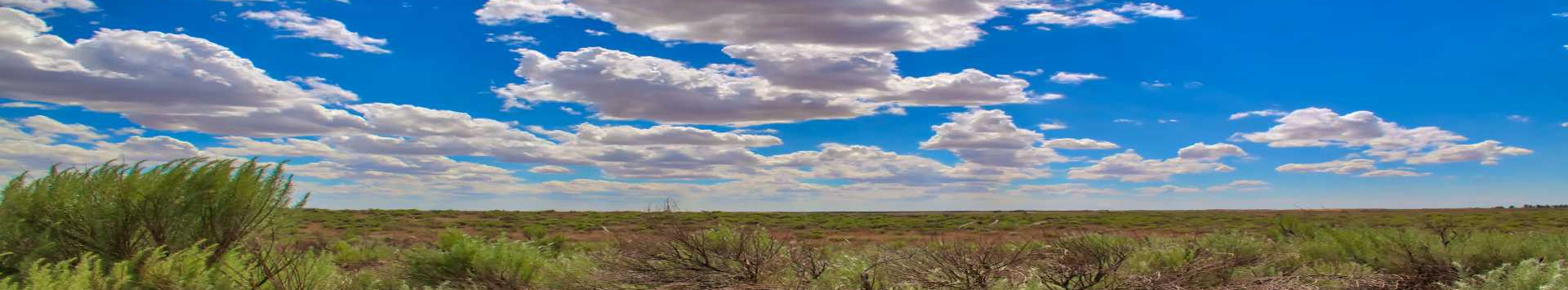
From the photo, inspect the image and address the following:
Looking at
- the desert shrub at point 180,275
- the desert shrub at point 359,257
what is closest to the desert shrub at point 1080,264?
the desert shrub at point 180,275

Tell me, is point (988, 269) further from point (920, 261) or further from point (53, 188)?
point (53, 188)

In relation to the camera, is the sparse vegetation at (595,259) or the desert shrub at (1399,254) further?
the desert shrub at (1399,254)

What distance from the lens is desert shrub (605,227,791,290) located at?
406 inches

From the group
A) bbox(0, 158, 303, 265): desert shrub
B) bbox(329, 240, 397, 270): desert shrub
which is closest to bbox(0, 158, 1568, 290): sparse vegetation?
bbox(0, 158, 303, 265): desert shrub

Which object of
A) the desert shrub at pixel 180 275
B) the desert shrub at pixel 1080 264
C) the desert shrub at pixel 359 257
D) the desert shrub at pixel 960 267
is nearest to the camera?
the desert shrub at pixel 180 275

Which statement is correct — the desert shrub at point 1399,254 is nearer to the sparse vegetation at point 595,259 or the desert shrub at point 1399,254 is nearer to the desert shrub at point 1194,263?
the sparse vegetation at point 595,259

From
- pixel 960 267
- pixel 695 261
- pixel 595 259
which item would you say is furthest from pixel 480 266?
pixel 960 267

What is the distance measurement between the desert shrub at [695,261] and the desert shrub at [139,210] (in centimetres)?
419

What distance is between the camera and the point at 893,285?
9.27 metres

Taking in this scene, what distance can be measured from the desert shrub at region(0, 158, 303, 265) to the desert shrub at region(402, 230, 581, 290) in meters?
2.61

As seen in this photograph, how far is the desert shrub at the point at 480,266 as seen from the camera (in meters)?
12.6

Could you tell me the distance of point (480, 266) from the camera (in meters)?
13.0

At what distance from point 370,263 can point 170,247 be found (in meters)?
9.49

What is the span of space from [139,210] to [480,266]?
4.06 metres
